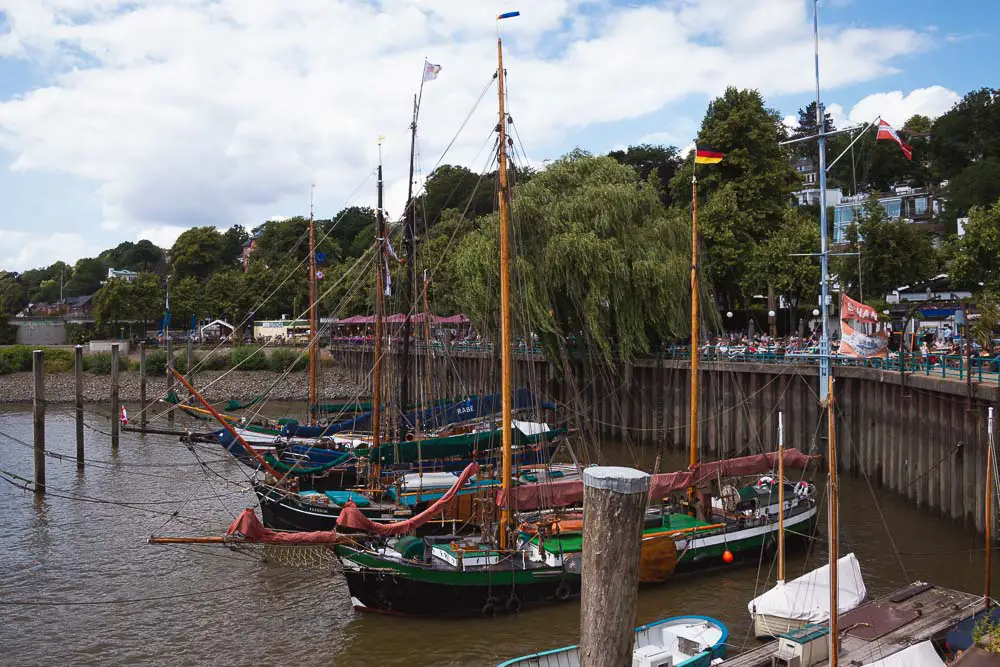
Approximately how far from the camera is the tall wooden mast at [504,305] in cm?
1912

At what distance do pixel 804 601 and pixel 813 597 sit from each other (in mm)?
252

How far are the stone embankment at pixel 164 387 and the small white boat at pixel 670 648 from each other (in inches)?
2146

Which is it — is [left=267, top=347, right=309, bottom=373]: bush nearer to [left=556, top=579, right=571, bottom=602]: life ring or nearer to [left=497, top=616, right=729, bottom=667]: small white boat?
[left=556, top=579, right=571, bottom=602]: life ring

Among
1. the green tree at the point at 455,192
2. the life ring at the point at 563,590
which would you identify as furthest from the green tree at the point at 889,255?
the green tree at the point at 455,192

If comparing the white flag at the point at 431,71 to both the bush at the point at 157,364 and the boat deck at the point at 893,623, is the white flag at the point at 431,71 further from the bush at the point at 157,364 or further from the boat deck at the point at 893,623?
the bush at the point at 157,364

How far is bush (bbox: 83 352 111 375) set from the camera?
238 feet

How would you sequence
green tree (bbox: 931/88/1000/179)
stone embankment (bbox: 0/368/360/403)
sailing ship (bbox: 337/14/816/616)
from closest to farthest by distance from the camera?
sailing ship (bbox: 337/14/816/616)
stone embankment (bbox: 0/368/360/403)
green tree (bbox: 931/88/1000/179)

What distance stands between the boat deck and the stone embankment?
55.3 metres

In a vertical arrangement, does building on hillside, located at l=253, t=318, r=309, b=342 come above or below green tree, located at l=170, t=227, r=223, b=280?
below

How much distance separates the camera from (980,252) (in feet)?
116

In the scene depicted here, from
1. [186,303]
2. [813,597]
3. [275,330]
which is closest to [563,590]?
[813,597]

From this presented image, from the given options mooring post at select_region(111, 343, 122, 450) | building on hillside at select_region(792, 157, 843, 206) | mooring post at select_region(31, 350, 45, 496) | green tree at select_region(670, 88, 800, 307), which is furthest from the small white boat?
building on hillside at select_region(792, 157, 843, 206)

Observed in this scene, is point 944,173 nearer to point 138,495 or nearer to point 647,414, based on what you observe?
point 647,414

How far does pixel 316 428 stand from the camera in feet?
120
